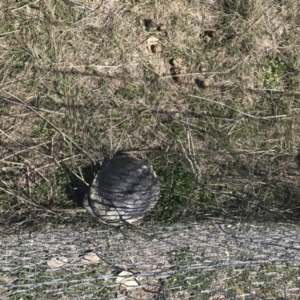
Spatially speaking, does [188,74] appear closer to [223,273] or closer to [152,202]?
[152,202]

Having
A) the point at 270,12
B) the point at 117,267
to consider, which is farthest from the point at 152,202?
the point at 270,12

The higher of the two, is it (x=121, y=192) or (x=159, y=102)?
(x=159, y=102)

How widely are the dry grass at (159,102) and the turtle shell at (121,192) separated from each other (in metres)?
0.22

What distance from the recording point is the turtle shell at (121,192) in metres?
4.18

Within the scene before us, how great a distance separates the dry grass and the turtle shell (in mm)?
216

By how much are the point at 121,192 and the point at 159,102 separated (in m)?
0.93

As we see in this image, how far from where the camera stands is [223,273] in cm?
409

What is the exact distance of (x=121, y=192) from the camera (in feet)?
13.7

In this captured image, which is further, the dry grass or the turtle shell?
the dry grass

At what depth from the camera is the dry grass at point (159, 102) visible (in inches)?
176

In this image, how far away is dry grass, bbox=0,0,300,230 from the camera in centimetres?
447

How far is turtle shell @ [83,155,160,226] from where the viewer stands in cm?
418

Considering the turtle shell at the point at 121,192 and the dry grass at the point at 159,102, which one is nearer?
the turtle shell at the point at 121,192

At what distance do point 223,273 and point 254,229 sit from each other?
1.51ft
